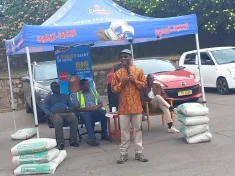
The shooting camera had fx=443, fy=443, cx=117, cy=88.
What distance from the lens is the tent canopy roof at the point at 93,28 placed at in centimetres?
807

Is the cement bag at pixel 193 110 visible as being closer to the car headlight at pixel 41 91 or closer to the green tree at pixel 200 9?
the car headlight at pixel 41 91

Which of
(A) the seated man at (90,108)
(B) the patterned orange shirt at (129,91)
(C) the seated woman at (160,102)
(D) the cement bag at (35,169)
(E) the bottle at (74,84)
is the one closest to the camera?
(D) the cement bag at (35,169)

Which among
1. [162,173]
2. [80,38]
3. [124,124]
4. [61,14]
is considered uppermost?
[61,14]

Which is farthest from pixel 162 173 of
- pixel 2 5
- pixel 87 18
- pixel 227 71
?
pixel 2 5

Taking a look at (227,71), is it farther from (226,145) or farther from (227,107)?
(226,145)

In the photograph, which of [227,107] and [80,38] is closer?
[80,38]

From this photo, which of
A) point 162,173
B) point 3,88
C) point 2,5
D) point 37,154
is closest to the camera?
point 162,173

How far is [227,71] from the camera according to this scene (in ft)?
47.9

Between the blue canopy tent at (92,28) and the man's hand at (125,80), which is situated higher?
the blue canopy tent at (92,28)

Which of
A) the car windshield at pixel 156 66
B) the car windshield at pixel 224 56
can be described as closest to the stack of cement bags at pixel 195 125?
the car windshield at pixel 156 66

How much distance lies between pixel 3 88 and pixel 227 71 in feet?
25.8

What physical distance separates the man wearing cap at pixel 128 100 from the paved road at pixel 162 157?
282 millimetres

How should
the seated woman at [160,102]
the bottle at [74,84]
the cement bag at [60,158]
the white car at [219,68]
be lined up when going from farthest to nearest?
the white car at [219,68]
the bottle at [74,84]
the seated woman at [160,102]
the cement bag at [60,158]

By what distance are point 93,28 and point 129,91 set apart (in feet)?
5.52
